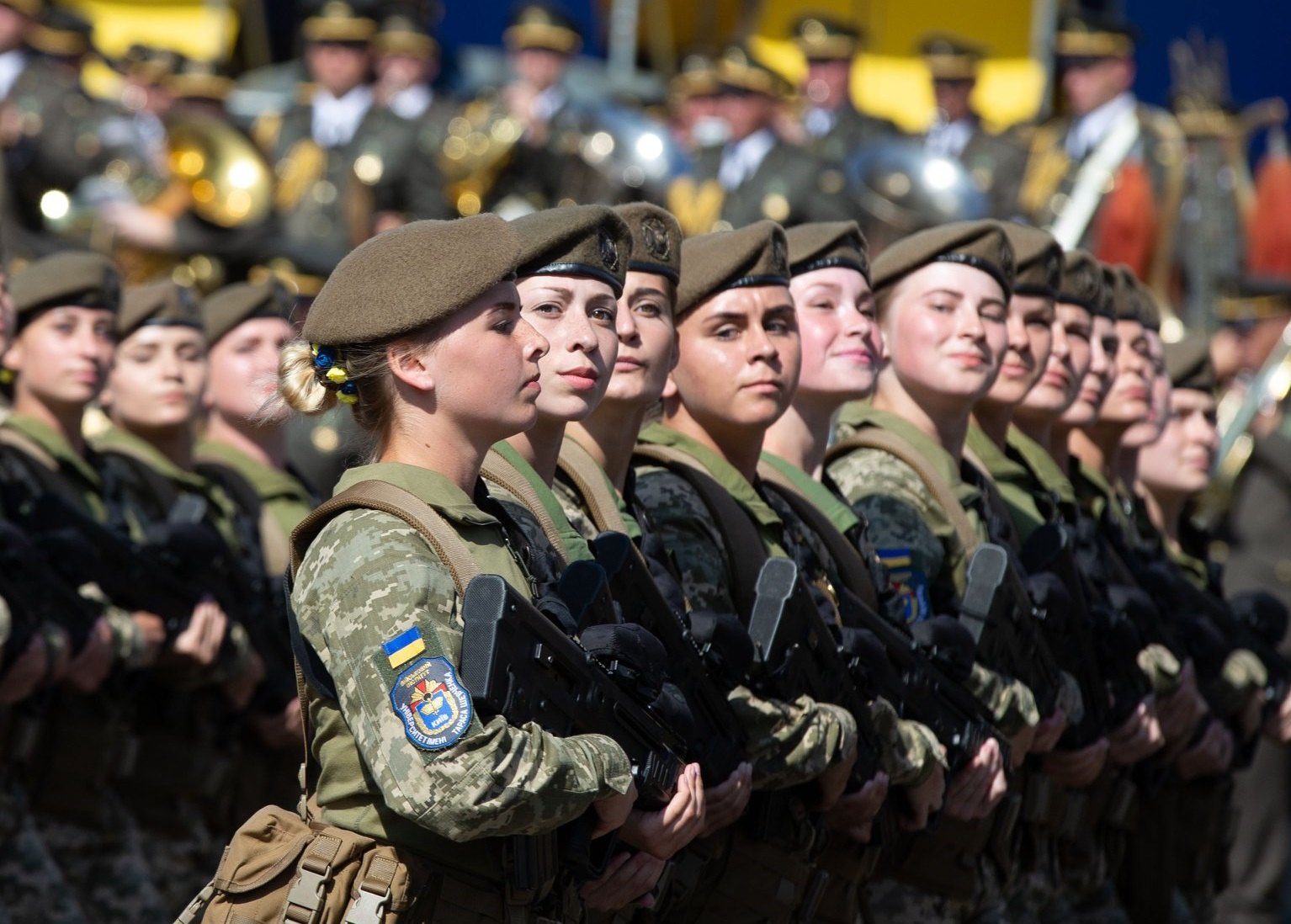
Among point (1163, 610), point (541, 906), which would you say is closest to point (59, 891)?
point (541, 906)

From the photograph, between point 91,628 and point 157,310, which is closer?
point 91,628

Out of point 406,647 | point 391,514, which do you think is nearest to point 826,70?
point 391,514

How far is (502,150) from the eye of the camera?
14.4 m

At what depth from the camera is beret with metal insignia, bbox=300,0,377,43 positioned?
15.1 meters

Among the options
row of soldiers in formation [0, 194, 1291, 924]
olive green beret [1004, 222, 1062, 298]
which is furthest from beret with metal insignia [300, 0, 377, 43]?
olive green beret [1004, 222, 1062, 298]

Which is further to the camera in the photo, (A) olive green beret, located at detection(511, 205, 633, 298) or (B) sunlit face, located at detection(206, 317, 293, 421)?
(B) sunlit face, located at detection(206, 317, 293, 421)

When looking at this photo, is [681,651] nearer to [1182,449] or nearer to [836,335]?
[836,335]

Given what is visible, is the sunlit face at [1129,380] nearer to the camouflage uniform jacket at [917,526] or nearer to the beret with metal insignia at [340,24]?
the camouflage uniform jacket at [917,526]

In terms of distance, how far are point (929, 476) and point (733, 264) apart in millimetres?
963

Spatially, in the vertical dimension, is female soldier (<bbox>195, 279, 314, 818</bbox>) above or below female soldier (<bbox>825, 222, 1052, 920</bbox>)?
below

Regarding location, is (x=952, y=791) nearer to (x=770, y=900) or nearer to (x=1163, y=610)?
(x=770, y=900)

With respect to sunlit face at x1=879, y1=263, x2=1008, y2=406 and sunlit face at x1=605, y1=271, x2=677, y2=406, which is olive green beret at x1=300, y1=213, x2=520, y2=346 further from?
sunlit face at x1=879, y1=263, x2=1008, y2=406

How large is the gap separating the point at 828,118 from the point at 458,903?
12.3 m

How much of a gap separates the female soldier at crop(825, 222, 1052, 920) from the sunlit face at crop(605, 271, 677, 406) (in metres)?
1.02
